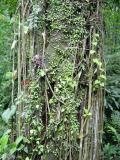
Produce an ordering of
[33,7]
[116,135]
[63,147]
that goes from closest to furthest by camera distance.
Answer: [63,147] → [33,7] → [116,135]

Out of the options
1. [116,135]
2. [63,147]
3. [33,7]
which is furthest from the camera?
[116,135]

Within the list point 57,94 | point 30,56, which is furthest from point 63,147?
point 30,56

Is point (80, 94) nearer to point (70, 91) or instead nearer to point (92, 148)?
point (70, 91)

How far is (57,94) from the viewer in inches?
100

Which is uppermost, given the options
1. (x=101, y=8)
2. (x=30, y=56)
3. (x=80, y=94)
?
(x=101, y=8)

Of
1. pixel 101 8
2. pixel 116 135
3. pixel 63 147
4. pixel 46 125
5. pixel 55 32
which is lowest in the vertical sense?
pixel 116 135

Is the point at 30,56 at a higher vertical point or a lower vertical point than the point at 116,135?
higher

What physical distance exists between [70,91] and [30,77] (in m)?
0.35

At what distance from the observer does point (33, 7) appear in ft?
8.79

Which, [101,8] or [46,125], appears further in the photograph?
[101,8]

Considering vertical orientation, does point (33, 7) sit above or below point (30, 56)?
above

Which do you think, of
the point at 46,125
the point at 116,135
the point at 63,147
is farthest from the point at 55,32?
the point at 116,135

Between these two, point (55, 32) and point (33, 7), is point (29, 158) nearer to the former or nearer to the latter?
point (55, 32)

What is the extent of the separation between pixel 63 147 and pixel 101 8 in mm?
1208
